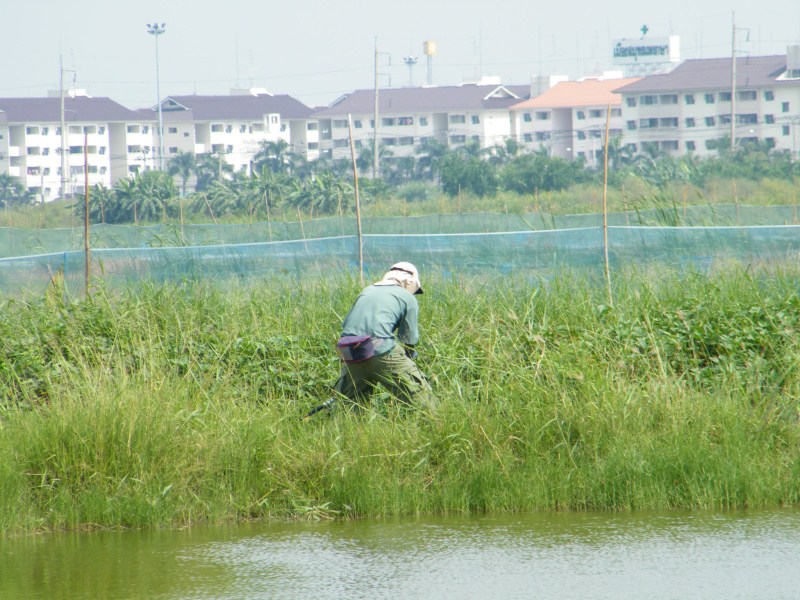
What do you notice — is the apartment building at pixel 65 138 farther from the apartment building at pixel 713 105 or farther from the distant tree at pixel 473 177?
the apartment building at pixel 713 105

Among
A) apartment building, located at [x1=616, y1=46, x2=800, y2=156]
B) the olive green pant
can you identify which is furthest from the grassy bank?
apartment building, located at [x1=616, y1=46, x2=800, y2=156]

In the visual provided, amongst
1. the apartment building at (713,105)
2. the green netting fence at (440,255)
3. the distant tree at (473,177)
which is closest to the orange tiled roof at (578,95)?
the apartment building at (713,105)

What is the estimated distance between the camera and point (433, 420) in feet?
20.2

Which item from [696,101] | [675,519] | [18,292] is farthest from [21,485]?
[696,101]

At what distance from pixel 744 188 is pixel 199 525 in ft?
141

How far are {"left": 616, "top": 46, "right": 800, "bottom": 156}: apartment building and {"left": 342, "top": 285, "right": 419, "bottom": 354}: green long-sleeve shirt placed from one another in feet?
214

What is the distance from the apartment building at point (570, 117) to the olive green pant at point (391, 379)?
7805 cm

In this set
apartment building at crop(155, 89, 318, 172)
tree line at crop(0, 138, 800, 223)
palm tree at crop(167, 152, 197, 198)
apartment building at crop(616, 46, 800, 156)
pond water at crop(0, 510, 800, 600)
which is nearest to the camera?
pond water at crop(0, 510, 800, 600)

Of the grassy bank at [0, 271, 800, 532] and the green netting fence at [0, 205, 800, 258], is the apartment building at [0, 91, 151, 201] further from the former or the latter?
the grassy bank at [0, 271, 800, 532]

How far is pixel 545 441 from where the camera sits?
6117 mm

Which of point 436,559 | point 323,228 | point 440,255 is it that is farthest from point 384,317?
point 323,228

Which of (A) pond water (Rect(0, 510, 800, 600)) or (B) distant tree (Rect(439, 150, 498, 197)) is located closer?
(A) pond water (Rect(0, 510, 800, 600))

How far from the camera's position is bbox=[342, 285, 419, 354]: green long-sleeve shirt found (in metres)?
6.46

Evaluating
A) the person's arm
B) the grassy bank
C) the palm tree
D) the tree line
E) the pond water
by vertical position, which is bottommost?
the pond water
